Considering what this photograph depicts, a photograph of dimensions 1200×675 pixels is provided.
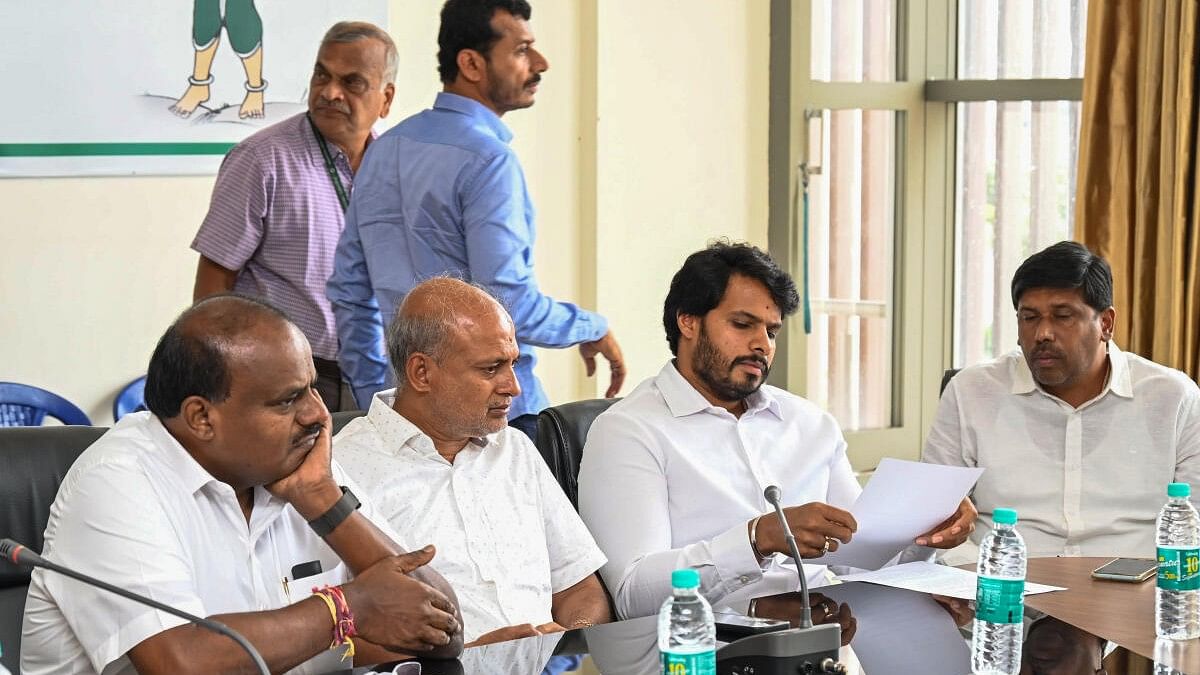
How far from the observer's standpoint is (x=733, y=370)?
9.53 ft

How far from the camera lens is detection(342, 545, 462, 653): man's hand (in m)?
2.06

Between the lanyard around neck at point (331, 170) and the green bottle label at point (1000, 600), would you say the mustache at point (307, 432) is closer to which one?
the green bottle label at point (1000, 600)

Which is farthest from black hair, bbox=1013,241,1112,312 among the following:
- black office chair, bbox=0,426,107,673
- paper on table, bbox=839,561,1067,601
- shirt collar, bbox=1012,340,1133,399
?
black office chair, bbox=0,426,107,673

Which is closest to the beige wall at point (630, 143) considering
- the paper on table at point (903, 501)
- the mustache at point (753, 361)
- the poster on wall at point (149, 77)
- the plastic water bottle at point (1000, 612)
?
the poster on wall at point (149, 77)

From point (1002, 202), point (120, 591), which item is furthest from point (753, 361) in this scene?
point (1002, 202)

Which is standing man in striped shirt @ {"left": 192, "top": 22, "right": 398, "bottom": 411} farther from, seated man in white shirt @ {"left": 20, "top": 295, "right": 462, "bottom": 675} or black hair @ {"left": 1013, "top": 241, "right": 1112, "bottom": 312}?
black hair @ {"left": 1013, "top": 241, "right": 1112, "bottom": 312}

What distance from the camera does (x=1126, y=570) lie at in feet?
8.54

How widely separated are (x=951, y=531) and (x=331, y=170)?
1690mm

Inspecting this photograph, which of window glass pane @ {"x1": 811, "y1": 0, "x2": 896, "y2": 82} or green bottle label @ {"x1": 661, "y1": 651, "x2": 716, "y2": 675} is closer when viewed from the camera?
green bottle label @ {"x1": 661, "y1": 651, "x2": 716, "y2": 675}

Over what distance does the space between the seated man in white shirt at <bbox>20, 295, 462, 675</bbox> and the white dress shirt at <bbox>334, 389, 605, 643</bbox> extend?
33 centimetres

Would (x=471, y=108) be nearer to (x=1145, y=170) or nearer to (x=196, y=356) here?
(x=196, y=356)

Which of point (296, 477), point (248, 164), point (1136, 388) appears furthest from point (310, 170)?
point (1136, 388)

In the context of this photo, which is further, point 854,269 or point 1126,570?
point 854,269

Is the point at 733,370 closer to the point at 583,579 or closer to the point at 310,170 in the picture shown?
the point at 583,579
